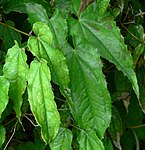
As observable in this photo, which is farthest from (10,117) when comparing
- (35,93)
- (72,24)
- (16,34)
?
(35,93)

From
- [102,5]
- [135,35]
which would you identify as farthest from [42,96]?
[135,35]

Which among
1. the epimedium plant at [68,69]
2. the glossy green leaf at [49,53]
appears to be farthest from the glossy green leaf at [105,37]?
the glossy green leaf at [49,53]

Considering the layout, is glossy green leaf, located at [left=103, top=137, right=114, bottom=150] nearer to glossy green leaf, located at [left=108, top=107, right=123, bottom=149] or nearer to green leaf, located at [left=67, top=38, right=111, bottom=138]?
glossy green leaf, located at [left=108, top=107, right=123, bottom=149]

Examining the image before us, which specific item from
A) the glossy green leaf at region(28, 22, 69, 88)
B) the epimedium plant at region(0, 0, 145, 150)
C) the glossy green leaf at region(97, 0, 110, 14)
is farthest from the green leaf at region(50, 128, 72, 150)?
the glossy green leaf at region(97, 0, 110, 14)

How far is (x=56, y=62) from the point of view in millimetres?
841

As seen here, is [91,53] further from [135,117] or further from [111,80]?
[135,117]

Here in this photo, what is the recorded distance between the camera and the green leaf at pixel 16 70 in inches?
32.2

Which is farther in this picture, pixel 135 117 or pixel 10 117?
pixel 135 117

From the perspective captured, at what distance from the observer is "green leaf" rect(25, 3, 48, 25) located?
0.97 m

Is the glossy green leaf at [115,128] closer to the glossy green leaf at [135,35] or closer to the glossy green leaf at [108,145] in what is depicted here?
the glossy green leaf at [108,145]

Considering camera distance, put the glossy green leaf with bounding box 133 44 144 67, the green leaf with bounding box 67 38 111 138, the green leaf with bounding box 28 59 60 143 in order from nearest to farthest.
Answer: the green leaf with bounding box 28 59 60 143, the green leaf with bounding box 67 38 111 138, the glossy green leaf with bounding box 133 44 144 67

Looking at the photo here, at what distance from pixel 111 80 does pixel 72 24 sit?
0.41 meters

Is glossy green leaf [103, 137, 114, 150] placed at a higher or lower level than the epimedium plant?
lower

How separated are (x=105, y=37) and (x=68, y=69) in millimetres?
126
